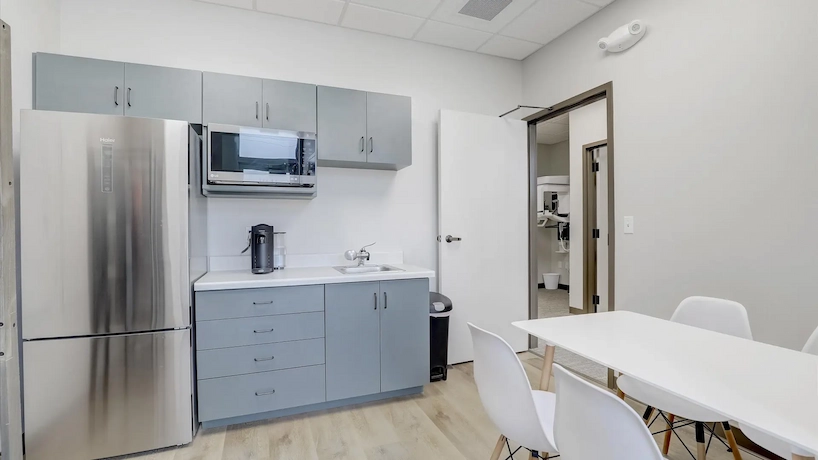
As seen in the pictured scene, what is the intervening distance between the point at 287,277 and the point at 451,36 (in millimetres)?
2419

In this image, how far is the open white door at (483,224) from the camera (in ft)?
10.4

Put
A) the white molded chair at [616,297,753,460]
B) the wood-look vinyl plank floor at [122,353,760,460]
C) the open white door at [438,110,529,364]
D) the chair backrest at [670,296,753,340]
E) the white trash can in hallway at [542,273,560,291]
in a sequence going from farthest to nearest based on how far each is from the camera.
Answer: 1. the white trash can in hallway at [542,273,560,291]
2. the open white door at [438,110,529,364]
3. the wood-look vinyl plank floor at [122,353,760,460]
4. the chair backrest at [670,296,753,340]
5. the white molded chair at [616,297,753,460]

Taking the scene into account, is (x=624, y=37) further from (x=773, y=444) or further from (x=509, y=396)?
(x=509, y=396)

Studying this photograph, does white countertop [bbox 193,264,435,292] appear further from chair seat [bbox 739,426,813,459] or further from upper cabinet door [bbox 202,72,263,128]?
chair seat [bbox 739,426,813,459]

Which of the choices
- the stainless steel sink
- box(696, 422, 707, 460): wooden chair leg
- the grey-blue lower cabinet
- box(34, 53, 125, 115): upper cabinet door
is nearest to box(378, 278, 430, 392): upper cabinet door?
the grey-blue lower cabinet

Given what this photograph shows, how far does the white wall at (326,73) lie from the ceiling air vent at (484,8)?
1.88 feet

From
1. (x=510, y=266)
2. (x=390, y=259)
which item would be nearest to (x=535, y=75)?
(x=510, y=266)

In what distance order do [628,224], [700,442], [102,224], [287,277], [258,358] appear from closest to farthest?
[700,442]
[102,224]
[258,358]
[287,277]
[628,224]

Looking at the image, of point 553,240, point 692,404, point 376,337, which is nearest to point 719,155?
point 692,404

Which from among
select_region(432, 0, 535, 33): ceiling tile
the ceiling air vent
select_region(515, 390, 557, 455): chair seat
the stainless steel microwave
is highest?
select_region(432, 0, 535, 33): ceiling tile

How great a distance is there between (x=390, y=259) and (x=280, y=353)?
3.92ft

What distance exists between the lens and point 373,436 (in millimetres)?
2117

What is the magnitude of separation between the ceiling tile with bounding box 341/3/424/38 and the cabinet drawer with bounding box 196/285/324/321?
81.0 inches

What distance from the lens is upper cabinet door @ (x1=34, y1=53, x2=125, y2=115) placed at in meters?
2.11
